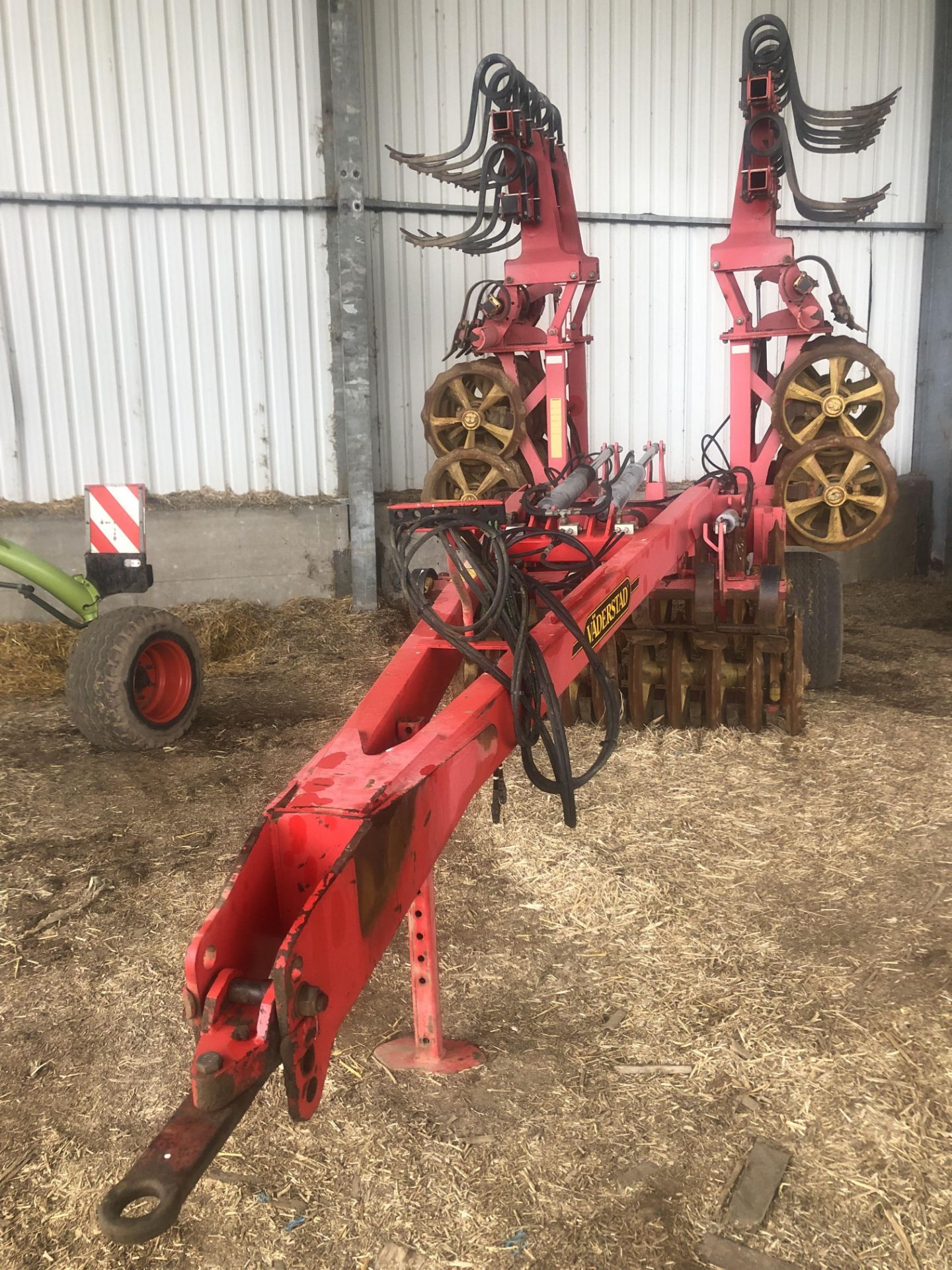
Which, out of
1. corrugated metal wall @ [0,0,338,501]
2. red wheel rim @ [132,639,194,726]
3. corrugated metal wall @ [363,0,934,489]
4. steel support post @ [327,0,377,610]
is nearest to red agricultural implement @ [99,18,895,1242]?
corrugated metal wall @ [363,0,934,489]

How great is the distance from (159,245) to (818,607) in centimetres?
523

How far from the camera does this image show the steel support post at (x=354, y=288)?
22.9ft

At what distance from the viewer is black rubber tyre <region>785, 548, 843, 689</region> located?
5.53m

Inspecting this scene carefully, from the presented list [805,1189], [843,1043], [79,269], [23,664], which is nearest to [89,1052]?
[805,1189]

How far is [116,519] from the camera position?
5082 mm

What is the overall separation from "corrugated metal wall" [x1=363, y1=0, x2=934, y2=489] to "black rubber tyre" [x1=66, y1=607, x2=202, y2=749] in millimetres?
3324

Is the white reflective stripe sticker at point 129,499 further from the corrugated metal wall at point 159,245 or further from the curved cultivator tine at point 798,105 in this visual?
the curved cultivator tine at point 798,105

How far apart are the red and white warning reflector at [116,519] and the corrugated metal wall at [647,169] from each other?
316cm

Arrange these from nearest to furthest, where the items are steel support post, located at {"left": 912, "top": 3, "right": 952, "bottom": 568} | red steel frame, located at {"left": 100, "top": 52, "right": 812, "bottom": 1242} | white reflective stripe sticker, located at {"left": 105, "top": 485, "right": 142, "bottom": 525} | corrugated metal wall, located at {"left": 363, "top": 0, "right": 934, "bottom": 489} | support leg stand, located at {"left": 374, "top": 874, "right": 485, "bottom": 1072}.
→ red steel frame, located at {"left": 100, "top": 52, "right": 812, "bottom": 1242} < support leg stand, located at {"left": 374, "top": 874, "right": 485, "bottom": 1072} < white reflective stripe sticker, located at {"left": 105, "top": 485, "right": 142, "bottom": 525} < corrugated metal wall, located at {"left": 363, "top": 0, "right": 934, "bottom": 489} < steel support post, located at {"left": 912, "top": 3, "right": 952, "bottom": 568}

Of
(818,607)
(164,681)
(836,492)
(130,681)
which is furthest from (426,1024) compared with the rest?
(836,492)

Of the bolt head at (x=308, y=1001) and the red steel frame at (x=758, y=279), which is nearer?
the bolt head at (x=308, y=1001)

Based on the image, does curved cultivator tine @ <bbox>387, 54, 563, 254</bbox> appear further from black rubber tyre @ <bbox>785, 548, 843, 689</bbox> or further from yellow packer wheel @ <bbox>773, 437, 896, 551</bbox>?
black rubber tyre @ <bbox>785, 548, 843, 689</bbox>

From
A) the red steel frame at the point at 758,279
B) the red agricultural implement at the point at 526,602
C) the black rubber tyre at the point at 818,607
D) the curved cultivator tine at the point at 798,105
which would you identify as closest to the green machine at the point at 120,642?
the red agricultural implement at the point at 526,602

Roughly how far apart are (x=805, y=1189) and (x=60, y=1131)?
171cm
